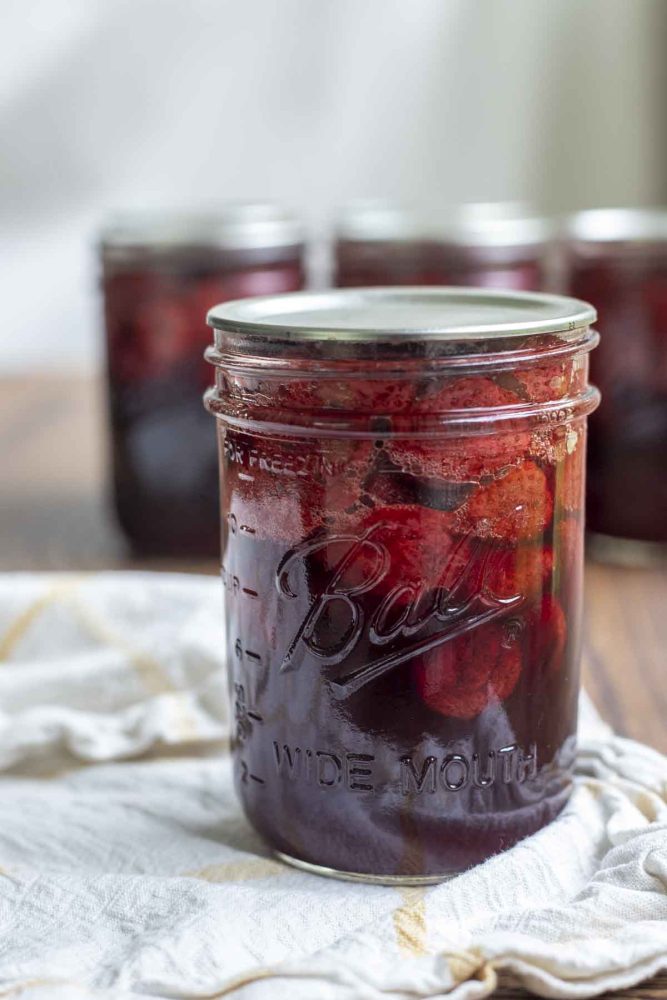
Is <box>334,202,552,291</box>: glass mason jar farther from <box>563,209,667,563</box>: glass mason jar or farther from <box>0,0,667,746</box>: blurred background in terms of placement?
<box>0,0,667,746</box>: blurred background

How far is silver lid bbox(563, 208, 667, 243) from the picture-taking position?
1233 mm

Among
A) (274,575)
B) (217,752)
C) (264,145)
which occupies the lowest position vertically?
(217,752)

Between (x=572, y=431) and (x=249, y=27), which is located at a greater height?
(x=249, y=27)

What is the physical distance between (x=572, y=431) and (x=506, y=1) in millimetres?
1868

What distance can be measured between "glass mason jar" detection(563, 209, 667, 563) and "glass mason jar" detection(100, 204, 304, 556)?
0.29 metres

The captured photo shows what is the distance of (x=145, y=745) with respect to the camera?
0.84 metres

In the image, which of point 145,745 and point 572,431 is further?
point 145,745

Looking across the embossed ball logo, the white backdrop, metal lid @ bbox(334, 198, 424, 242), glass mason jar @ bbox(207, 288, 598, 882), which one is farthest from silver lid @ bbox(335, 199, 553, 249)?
the white backdrop

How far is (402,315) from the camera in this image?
2.27 ft

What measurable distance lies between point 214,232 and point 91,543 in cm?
34

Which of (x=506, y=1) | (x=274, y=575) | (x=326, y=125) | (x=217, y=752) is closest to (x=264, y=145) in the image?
(x=326, y=125)

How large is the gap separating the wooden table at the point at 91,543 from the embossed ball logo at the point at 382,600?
6.2 inches

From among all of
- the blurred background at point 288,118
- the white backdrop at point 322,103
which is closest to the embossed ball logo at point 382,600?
the blurred background at point 288,118

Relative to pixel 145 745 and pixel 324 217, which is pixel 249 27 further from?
pixel 145 745
